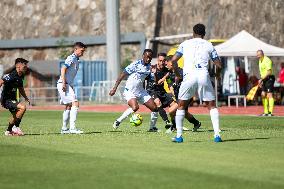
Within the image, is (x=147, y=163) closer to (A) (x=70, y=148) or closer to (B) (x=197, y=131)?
(A) (x=70, y=148)

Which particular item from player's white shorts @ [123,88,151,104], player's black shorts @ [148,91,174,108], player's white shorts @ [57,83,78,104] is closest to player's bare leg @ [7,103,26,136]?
player's white shorts @ [57,83,78,104]

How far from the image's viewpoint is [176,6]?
5825 cm

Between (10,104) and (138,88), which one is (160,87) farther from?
(10,104)

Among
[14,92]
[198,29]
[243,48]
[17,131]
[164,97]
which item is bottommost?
[17,131]

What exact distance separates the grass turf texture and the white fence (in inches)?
1094

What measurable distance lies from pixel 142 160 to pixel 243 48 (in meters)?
25.8

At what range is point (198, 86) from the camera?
16719 mm

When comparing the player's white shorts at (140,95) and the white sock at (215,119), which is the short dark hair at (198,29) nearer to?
the white sock at (215,119)

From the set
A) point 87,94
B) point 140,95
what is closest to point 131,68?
point 140,95

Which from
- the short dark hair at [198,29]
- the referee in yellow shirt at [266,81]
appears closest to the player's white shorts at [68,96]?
the short dark hair at [198,29]

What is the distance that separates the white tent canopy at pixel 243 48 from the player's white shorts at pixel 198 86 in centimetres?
2115

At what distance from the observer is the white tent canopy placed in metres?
38.2

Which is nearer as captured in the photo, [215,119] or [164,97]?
[215,119]

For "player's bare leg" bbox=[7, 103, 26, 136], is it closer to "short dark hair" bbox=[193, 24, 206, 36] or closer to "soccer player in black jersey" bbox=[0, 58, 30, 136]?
"soccer player in black jersey" bbox=[0, 58, 30, 136]
